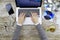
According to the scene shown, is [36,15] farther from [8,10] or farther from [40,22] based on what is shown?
[8,10]

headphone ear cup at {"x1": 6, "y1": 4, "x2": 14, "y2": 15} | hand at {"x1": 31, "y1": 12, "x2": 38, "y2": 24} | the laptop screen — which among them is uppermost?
the laptop screen

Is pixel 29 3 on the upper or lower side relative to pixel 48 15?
upper

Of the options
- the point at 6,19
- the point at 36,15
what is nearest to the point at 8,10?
the point at 6,19

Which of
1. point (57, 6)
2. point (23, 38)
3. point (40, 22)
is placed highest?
point (57, 6)

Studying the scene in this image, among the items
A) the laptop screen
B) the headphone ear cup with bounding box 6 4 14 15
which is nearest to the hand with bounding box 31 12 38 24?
the laptop screen

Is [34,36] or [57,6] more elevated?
[57,6]

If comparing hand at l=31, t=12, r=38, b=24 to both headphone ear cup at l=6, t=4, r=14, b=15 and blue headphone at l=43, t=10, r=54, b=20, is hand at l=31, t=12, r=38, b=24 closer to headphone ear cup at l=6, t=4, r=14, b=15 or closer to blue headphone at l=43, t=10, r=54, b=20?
blue headphone at l=43, t=10, r=54, b=20

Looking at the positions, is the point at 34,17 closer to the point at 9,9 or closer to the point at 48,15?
the point at 48,15

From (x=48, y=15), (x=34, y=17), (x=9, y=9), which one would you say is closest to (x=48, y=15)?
(x=48, y=15)

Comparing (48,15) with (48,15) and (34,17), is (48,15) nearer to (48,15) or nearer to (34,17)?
(48,15)

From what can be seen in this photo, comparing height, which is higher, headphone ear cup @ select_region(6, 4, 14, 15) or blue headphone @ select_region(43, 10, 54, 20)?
headphone ear cup @ select_region(6, 4, 14, 15)

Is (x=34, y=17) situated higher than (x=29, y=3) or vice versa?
(x=29, y=3)

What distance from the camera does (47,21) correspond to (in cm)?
185

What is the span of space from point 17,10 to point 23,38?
249mm
